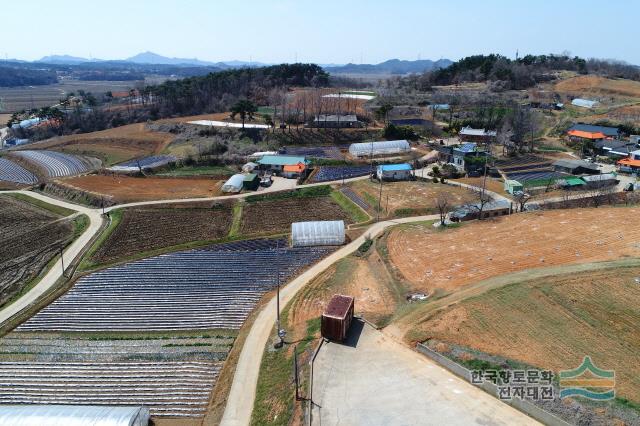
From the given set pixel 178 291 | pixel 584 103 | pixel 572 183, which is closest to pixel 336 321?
pixel 178 291

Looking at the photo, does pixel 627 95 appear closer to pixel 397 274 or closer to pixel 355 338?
pixel 397 274

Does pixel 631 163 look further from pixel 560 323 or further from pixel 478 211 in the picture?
pixel 560 323

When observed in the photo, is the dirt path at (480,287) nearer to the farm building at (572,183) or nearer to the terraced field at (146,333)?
the terraced field at (146,333)

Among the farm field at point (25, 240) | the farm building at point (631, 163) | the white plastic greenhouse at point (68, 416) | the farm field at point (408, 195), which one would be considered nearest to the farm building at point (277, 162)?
the farm field at point (408, 195)

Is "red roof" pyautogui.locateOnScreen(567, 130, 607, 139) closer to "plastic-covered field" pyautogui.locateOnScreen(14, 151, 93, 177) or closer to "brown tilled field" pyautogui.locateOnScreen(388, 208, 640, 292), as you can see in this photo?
"brown tilled field" pyautogui.locateOnScreen(388, 208, 640, 292)

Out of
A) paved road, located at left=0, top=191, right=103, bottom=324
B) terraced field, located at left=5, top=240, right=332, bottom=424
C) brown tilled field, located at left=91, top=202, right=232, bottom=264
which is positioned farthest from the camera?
brown tilled field, located at left=91, top=202, right=232, bottom=264

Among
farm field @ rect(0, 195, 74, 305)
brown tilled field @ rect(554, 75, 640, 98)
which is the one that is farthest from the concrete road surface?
brown tilled field @ rect(554, 75, 640, 98)

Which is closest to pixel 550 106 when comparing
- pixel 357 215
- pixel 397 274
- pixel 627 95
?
pixel 627 95
